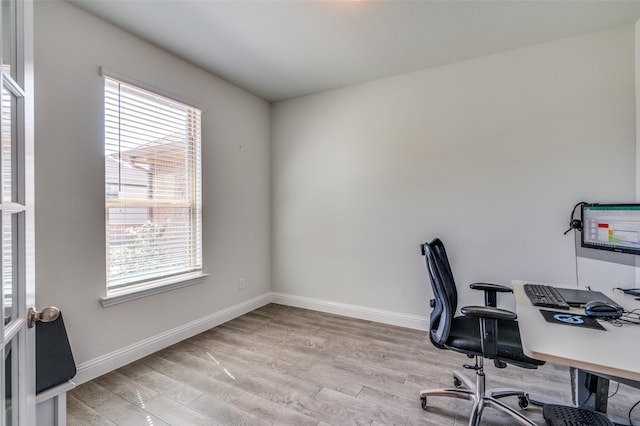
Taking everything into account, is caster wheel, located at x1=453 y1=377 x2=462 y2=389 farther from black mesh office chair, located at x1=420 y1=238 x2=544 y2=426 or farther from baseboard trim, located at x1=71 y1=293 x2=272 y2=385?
baseboard trim, located at x1=71 y1=293 x2=272 y2=385

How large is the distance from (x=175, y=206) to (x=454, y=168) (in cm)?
275

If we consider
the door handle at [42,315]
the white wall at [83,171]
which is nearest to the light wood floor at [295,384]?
the white wall at [83,171]

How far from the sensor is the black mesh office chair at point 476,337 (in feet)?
4.66

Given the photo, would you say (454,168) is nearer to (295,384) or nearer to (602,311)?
(602,311)

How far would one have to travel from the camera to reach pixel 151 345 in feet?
7.88

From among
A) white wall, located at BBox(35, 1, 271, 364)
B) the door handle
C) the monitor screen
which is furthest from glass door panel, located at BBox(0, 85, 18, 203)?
the monitor screen

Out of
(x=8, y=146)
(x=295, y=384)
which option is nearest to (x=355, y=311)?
(x=295, y=384)

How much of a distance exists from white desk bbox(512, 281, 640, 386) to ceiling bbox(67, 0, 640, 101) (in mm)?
2115

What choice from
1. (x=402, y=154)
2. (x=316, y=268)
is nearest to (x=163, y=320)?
(x=316, y=268)

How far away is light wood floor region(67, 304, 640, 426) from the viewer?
5.50 ft

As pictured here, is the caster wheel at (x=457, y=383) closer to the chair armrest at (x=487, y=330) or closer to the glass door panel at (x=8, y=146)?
the chair armrest at (x=487, y=330)

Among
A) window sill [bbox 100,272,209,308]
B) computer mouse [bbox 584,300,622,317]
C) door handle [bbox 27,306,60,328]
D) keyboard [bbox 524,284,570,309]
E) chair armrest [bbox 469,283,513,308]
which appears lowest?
window sill [bbox 100,272,209,308]

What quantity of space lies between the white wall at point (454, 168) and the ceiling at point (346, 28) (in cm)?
26

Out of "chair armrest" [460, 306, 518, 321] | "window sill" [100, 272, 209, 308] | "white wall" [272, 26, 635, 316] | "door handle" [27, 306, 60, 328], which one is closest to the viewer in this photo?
"door handle" [27, 306, 60, 328]
